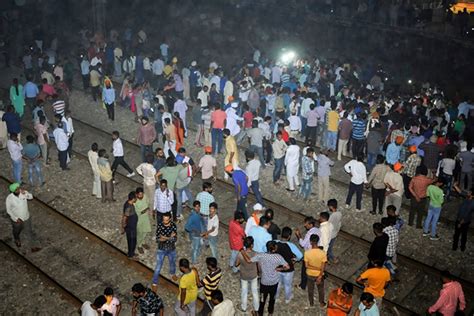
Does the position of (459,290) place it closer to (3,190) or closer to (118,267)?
(118,267)

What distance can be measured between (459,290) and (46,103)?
46.6ft

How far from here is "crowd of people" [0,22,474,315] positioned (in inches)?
449

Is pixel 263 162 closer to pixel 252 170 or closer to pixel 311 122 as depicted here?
pixel 311 122

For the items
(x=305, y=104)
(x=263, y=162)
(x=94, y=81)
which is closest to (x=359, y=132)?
(x=305, y=104)

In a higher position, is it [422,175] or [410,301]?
[422,175]

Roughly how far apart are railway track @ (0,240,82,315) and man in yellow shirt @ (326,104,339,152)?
964 cm

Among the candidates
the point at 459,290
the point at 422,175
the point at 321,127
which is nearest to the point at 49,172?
the point at 321,127

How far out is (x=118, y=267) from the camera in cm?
1405

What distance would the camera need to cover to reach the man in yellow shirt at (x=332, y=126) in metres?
18.5

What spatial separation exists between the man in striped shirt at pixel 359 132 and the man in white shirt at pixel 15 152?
984 cm

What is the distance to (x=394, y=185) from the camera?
14766 mm

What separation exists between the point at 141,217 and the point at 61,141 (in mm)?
5423

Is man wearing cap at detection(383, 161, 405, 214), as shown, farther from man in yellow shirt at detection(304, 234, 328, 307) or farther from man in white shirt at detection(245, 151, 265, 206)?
man in yellow shirt at detection(304, 234, 328, 307)

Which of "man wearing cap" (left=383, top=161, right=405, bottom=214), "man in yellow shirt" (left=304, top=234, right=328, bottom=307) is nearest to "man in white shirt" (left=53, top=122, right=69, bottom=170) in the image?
"man in yellow shirt" (left=304, top=234, right=328, bottom=307)
